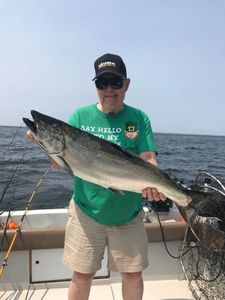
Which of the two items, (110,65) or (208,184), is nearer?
(110,65)

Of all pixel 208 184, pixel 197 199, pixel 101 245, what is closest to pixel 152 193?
pixel 197 199

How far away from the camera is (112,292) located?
4.94 meters

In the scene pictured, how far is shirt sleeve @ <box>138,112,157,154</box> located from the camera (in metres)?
3.84

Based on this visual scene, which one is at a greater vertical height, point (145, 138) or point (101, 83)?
point (101, 83)

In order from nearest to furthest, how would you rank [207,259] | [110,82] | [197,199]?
[197,199], [110,82], [207,259]

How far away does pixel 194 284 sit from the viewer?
5.15 metres

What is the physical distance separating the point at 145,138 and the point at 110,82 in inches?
24.8

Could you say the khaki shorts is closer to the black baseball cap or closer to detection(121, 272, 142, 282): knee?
detection(121, 272, 142, 282): knee

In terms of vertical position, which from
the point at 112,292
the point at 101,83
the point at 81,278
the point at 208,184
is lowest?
the point at 112,292

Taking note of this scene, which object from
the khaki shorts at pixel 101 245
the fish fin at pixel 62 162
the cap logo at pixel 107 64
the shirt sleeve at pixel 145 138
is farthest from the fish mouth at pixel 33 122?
the shirt sleeve at pixel 145 138

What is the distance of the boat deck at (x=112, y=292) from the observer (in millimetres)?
4773

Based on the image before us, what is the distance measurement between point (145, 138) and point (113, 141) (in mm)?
314

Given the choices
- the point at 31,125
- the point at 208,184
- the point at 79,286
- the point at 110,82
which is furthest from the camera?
the point at 208,184

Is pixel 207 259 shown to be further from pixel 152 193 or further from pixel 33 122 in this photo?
pixel 33 122
